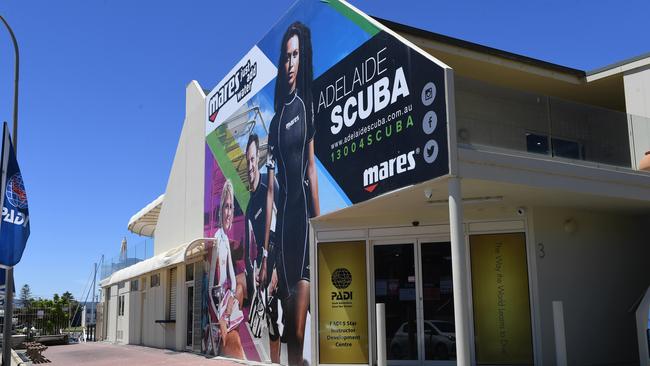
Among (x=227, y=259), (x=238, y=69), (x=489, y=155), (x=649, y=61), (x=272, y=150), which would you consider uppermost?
(x=238, y=69)

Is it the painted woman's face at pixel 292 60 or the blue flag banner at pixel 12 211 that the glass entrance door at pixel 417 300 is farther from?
the blue flag banner at pixel 12 211

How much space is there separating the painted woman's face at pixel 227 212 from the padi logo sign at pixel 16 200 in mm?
5656

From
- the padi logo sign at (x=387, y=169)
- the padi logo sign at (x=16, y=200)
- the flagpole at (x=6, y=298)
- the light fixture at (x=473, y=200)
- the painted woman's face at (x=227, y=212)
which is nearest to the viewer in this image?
the padi logo sign at (x=387, y=169)

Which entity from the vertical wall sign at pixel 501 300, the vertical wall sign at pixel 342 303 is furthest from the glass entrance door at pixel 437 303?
the vertical wall sign at pixel 342 303

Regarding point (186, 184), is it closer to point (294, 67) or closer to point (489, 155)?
point (294, 67)

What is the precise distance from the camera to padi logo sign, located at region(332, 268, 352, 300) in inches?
510

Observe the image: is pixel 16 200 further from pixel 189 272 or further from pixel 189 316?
pixel 189 316

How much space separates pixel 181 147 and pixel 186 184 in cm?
164

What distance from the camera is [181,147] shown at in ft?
78.2

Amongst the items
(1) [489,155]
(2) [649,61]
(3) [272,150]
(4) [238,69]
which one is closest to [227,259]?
(3) [272,150]

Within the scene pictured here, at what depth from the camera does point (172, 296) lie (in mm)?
22797

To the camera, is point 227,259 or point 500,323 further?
point 227,259

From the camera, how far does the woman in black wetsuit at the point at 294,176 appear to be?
13641mm

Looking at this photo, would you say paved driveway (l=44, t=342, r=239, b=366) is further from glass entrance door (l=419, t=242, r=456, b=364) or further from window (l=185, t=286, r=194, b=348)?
glass entrance door (l=419, t=242, r=456, b=364)
